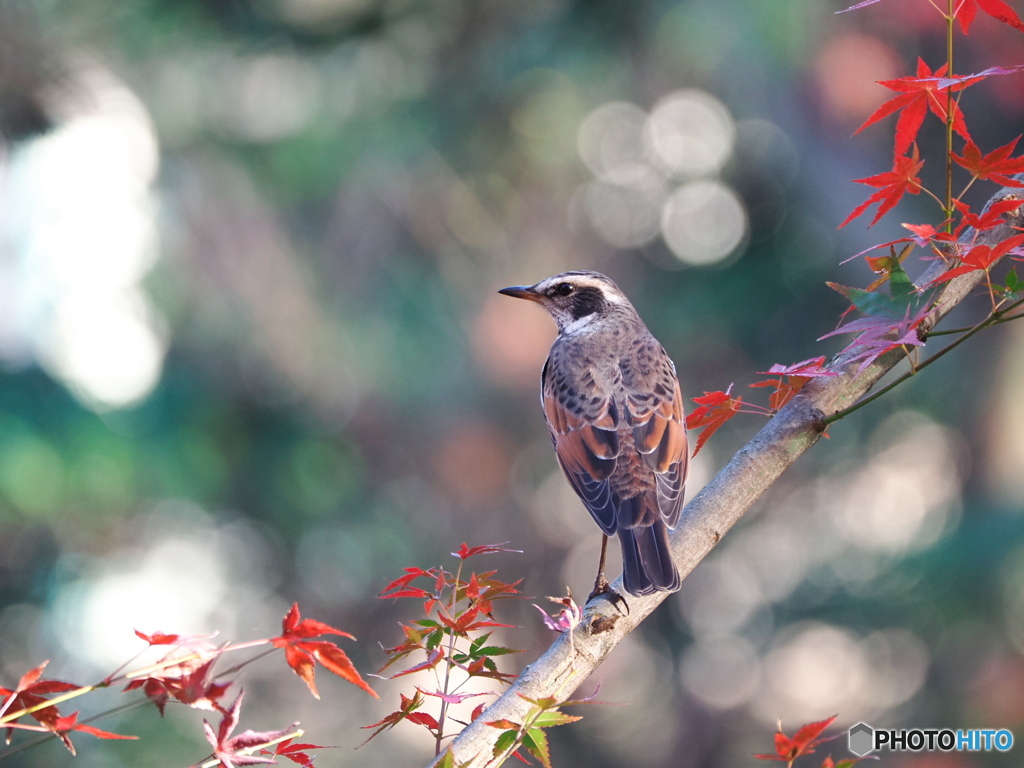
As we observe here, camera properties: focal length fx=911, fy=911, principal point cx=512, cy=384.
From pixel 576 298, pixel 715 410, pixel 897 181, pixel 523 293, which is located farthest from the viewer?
pixel 576 298

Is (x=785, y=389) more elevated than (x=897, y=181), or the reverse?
(x=897, y=181)

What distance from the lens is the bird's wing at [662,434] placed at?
208cm

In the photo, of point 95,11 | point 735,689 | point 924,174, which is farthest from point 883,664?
point 95,11

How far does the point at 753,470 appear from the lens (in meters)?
1.68

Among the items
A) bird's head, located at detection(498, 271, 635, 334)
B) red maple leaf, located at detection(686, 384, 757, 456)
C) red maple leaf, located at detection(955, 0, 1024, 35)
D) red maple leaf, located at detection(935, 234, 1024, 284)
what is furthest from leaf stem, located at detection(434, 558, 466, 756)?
bird's head, located at detection(498, 271, 635, 334)

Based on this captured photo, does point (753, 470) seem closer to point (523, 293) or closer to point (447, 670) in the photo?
point (447, 670)

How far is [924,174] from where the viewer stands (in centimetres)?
601

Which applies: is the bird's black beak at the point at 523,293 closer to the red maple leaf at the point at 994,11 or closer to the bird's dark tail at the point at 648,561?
the bird's dark tail at the point at 648,561

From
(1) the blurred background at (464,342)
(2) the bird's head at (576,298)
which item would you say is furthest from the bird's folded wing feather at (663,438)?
(1) the blurred background at (464,342)

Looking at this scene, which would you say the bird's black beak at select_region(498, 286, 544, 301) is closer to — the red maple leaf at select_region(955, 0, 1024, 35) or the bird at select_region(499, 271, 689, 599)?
the bird at select_region(499, 271, 689, 599)

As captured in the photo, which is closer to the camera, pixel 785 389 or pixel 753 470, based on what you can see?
pixel 753 470

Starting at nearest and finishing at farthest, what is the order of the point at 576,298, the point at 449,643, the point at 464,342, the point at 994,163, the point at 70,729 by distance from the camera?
the point at 70,729, the point at 449,643, the point at 994,163, the point at 576,298, the point at 464,342

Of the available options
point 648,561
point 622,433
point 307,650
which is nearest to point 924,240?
point 648,561

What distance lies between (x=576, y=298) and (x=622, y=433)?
684 millimetres
